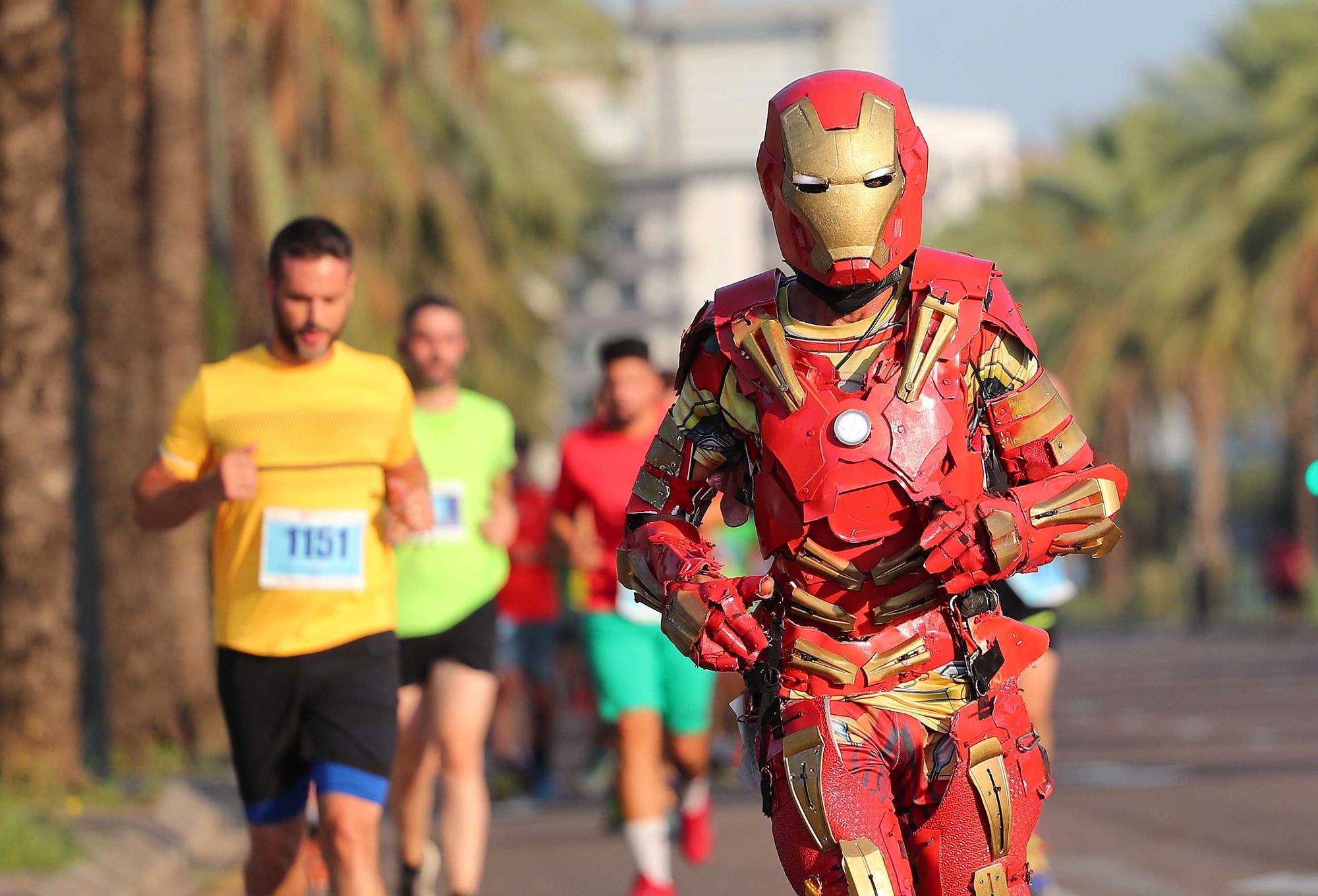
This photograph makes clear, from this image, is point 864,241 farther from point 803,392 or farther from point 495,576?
point 495,576

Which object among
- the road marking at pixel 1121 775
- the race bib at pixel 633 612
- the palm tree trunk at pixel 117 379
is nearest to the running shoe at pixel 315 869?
the race bib at pixel 633 612

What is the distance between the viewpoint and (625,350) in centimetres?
1025

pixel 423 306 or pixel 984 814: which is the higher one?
pixel 423 306

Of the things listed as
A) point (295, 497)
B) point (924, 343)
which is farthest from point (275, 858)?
point (924, 343)

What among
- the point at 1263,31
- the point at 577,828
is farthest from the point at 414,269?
the point at 577,828

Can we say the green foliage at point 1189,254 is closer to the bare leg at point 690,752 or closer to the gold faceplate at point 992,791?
the bare leg at point 690,752

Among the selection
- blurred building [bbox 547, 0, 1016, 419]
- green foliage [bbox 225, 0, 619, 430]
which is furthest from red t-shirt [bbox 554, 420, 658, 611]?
blurred building [bbox 547, 0, 1016, 419]

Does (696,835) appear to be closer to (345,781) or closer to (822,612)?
(345,781)

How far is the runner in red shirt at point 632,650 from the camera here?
9.30 m

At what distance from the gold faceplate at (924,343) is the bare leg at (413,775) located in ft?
14.5

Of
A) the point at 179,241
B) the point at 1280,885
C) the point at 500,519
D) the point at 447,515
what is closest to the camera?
the point at 500,519

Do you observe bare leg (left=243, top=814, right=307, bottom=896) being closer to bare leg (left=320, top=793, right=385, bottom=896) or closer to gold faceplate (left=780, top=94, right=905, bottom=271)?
bare leg (left=320, top=793, right=385, bottom=896)

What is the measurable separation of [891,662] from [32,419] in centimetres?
795

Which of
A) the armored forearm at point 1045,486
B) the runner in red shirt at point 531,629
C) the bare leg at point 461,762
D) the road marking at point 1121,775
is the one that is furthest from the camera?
the runner in red shirt at point 531,629
